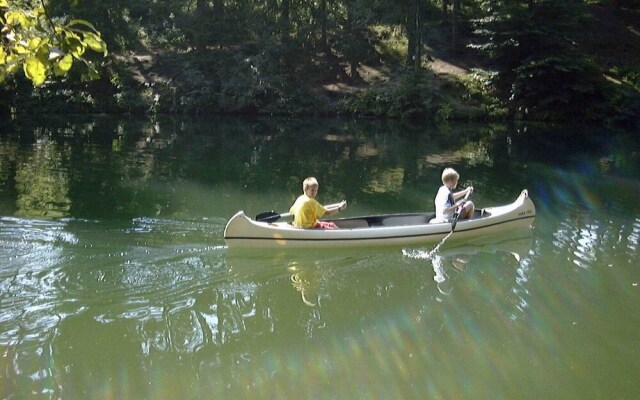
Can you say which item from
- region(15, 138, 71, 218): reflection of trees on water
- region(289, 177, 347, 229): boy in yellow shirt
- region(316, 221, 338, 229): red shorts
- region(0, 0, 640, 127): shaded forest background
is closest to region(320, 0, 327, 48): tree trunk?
region(0, 0, 640, 127): shaded forest background

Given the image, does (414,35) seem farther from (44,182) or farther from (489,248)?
(489,248)

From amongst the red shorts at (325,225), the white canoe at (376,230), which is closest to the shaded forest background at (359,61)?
the white canoe at (376,230)

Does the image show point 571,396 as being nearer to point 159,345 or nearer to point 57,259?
point 159,345

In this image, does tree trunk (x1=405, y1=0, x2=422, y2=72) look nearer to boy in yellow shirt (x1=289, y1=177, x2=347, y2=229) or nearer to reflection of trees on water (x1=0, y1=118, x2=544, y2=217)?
reflection of trees on water (x1=0, y1=118, x2=544, y2=217)

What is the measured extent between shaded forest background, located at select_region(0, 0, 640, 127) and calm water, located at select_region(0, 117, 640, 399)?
50.3 ft

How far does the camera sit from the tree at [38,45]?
2.42 metres

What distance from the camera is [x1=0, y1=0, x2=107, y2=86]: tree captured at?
2422 millimetres

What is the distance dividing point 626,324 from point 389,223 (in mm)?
4080

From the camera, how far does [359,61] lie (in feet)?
109

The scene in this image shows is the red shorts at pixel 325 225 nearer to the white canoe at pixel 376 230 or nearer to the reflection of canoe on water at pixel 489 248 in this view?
the white canoe at pixel 376 230

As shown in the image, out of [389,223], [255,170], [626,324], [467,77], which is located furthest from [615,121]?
[626,324]

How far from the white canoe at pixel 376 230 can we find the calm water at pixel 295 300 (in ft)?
0.65

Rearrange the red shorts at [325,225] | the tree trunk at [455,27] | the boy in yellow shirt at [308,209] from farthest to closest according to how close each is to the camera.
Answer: the tree trunk at [455,27]
the red shorts at [325,225]
the boy in yellow shirt at [308,209]

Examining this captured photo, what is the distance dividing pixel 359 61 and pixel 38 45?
31.7m
